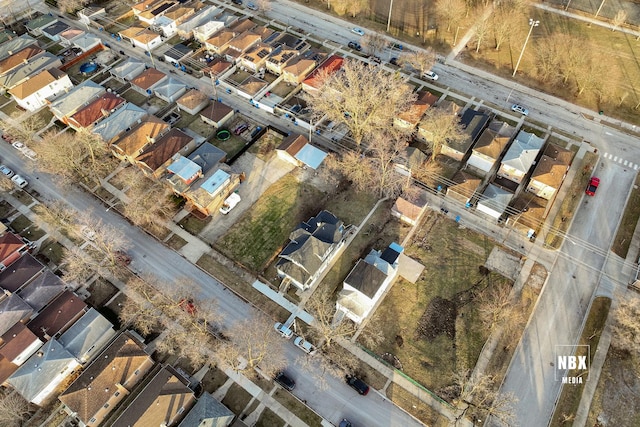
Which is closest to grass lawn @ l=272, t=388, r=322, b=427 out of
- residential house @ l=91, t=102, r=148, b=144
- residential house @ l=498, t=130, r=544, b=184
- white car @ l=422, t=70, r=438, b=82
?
residential house @ l=498, t=130, r=544, b=184

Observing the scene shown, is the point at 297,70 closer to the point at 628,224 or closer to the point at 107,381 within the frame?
the point at 107,381

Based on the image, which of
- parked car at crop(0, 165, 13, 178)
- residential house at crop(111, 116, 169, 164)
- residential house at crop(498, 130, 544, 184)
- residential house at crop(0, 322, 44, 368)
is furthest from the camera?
residential house at crop(111, 116, 169, 164)

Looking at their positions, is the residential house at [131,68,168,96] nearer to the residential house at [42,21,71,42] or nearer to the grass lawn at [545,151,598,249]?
the residential house at [42,21,71,42]

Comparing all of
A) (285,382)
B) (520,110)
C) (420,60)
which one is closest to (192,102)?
(420,60)

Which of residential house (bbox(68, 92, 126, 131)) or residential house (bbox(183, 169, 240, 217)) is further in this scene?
residential house (bbox(68, 92, 126, 131))

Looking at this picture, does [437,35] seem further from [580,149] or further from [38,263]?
[38,263]

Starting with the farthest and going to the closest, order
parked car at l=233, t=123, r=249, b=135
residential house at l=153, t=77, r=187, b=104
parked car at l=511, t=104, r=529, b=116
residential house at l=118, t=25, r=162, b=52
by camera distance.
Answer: residential house at l=118, t=25, r=162, b=52, residential house at l=153, t=77, r=187, b=104, parked car at l=511, t=104, r=529, b=116, parked car at l=233, t=123, r=249, b=135
